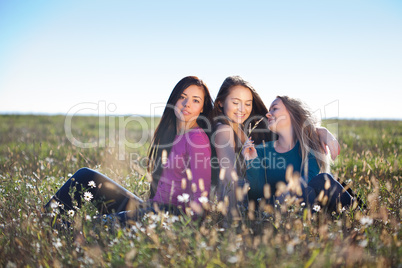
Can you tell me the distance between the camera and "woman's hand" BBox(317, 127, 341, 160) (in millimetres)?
3438

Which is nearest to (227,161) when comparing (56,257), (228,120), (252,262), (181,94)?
(228,120)

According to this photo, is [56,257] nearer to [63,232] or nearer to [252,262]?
[63,232]

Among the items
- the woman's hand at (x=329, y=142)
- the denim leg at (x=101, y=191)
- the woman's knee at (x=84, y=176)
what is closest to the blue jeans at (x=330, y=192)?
the woman's hand at (x=329, y=142)

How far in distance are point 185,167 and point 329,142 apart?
1.62 meters

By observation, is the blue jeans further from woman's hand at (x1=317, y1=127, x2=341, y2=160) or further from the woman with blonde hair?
woman's hand at (x1=317, y1=127, x2=341, y2=160)

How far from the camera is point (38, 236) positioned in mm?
2338

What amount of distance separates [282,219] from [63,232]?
1856 mm

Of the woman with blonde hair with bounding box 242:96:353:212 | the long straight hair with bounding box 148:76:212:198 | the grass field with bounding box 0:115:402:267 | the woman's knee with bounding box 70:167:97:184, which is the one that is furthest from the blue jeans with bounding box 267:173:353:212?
the woman's knee with bounding box 70:167:97:184

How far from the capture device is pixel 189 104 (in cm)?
350

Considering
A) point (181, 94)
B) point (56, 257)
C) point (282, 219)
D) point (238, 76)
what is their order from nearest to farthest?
point (56, 257)
point (282, 219)
point (181, 94)
point (238, 76)

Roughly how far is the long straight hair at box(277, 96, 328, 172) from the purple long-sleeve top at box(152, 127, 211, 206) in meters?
1.07

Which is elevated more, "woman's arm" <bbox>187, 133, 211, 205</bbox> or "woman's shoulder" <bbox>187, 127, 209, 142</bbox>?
"woman's shoulder" <bbox>187, 127, 209, 142</bbox>

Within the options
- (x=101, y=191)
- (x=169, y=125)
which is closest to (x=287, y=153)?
(x=169, y=125)

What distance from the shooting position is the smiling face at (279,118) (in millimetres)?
3594
